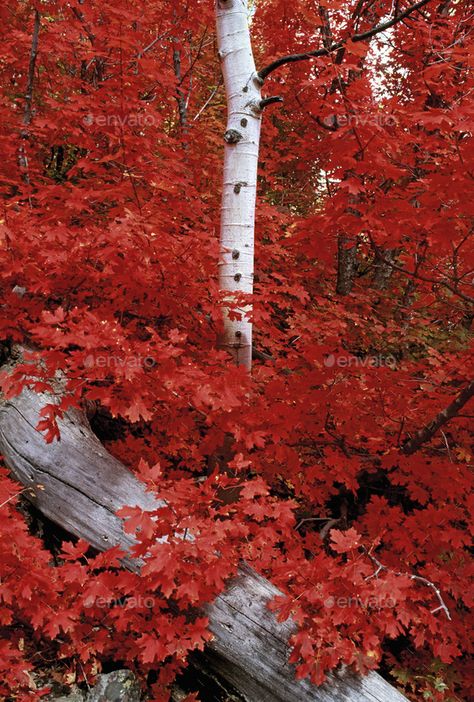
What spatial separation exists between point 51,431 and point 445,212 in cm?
275

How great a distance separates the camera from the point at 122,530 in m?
3.22

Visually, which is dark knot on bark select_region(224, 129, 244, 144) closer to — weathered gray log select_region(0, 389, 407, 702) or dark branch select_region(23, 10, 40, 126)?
weathered gray log select_region(0, 389, 407, 702)

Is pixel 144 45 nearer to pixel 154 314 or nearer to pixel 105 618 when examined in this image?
pixel 154 314

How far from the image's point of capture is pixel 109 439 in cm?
493

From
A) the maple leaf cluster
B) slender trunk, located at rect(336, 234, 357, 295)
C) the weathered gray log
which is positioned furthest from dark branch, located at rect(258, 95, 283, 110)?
slender trunk, located at rect(336, 234, 357, 295)

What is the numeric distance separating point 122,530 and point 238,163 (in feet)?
9.31

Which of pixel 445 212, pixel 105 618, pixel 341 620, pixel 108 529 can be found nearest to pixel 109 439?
pixel 108 529

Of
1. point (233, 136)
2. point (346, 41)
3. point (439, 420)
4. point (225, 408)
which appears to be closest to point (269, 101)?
point (233, 136)

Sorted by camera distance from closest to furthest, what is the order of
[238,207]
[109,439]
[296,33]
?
1. [238,207]
2. [109,439]
3. [296,33]

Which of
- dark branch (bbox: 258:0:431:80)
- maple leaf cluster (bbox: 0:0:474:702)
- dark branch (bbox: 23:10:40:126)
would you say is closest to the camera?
maple leaf cluster (bbox: 0:0:474:702)

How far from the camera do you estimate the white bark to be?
3.52 m

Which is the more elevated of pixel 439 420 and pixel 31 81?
pixel 31 81

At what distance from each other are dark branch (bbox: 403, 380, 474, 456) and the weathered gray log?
1.66 meters

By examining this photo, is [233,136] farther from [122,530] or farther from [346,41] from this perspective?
[122,530]
